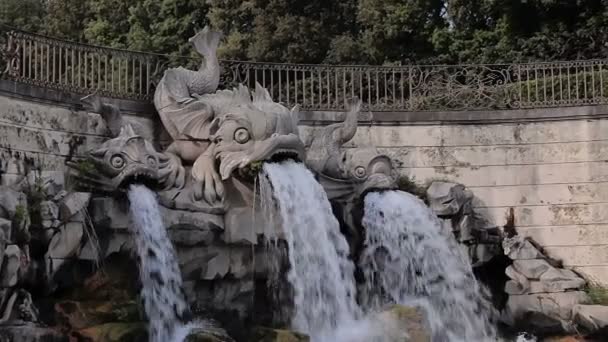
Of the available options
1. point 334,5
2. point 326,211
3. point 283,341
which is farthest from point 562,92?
point 334,5

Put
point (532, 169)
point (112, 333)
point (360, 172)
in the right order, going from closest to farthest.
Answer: point (112, 333)
point (360, 172)
point (532, 169)

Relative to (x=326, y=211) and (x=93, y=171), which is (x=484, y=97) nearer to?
(x=326, y=211)

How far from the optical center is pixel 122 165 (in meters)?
13.6

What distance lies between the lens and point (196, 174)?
14219 millimetres

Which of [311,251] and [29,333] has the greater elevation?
[311,251]

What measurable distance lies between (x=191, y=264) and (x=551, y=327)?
19.7ft

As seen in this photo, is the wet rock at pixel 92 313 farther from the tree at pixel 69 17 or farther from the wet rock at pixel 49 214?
the tree at pixel 69 17

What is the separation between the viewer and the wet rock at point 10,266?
11203 millimetres

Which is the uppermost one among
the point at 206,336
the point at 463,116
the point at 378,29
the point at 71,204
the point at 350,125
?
the point at 378,29

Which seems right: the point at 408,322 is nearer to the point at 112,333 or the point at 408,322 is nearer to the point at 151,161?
the point at 112,333

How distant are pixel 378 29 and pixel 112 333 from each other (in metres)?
15.7

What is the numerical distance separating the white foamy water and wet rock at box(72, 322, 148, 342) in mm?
921

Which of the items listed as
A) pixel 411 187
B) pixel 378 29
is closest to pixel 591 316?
pixel 411 187

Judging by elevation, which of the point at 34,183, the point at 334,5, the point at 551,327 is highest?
the point at 334,5
